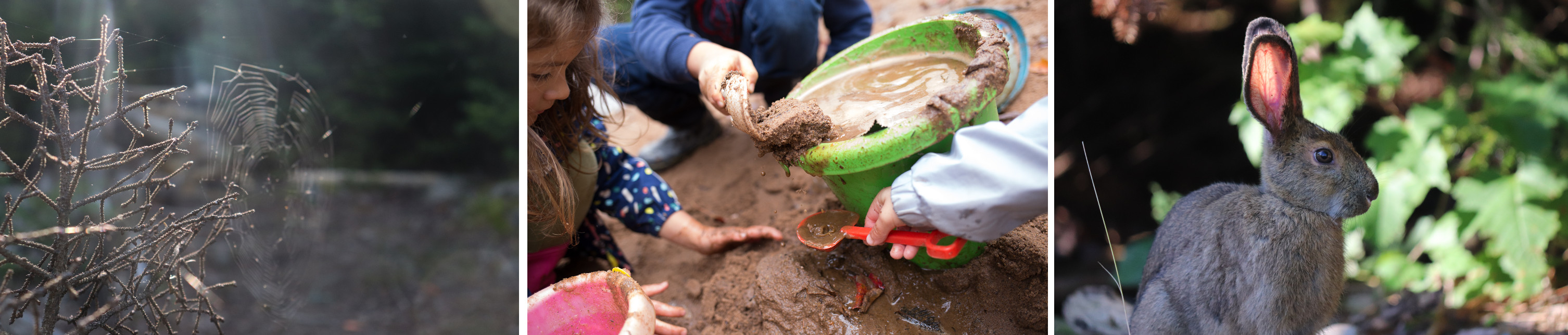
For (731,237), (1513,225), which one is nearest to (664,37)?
(731,237)

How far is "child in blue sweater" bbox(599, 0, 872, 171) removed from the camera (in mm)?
1642

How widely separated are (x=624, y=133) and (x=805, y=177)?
3.05 ft


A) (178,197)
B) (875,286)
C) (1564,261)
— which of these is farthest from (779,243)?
(1564,261)

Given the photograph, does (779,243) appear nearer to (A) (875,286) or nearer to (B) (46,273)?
(A) (875,286)

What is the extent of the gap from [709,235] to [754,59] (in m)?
0.58

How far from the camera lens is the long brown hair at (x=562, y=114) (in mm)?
1109

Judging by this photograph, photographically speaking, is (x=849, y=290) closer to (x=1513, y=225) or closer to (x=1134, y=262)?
(x=1134, y=262)

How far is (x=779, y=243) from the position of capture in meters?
1.48

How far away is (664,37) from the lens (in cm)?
165

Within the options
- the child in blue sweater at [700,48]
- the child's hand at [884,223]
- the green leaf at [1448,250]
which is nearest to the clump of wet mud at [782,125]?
the child's hand at [884,223]

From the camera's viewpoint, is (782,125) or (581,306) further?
(581,306)

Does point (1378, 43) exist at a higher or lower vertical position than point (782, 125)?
higher

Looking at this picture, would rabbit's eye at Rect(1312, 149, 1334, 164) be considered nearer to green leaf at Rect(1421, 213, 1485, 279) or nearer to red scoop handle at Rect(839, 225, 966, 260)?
green leaf at Rect(1421, 213, 1485, 279)

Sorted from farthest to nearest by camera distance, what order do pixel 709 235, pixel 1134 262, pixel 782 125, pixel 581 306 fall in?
Answer: 1. pixel 709 235
2. pixel 581 306
3. pixel 782 125
4. pixel 1134 262
